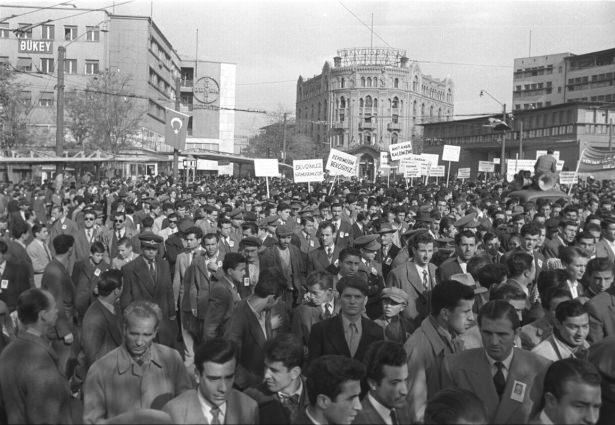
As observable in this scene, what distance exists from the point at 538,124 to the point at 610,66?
67.4ft

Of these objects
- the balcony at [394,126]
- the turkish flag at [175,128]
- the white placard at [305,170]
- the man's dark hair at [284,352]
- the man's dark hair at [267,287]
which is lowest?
the man's dark hair at [284,352]

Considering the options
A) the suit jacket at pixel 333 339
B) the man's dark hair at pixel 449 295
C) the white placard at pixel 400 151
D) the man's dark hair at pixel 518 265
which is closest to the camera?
the man's dark hair at pixel 449 295


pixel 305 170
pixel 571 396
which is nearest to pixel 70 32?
pixel 305 170

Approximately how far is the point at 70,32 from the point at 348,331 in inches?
2825

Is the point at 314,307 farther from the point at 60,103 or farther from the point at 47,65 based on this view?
the point at 47,65

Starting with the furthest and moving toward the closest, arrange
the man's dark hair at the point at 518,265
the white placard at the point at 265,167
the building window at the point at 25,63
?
the building window at the point at 25,63 → the white placard at the point at 265,167 → the man's dark hair at the point at 518,265

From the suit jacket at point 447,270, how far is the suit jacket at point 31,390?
14.0 feet

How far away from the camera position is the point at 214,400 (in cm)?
388

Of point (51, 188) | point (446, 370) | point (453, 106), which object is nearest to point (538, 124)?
point (51, 188)

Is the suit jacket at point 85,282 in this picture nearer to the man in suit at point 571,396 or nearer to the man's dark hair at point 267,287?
the man's dark hair at point 267,287

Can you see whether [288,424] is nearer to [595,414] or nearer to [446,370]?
[446,370]

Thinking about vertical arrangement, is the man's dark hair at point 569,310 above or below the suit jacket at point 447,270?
above

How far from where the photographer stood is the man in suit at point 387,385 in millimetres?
3881

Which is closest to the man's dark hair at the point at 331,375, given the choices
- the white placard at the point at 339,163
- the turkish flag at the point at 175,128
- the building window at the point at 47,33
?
the white placard at the point at 339,163
